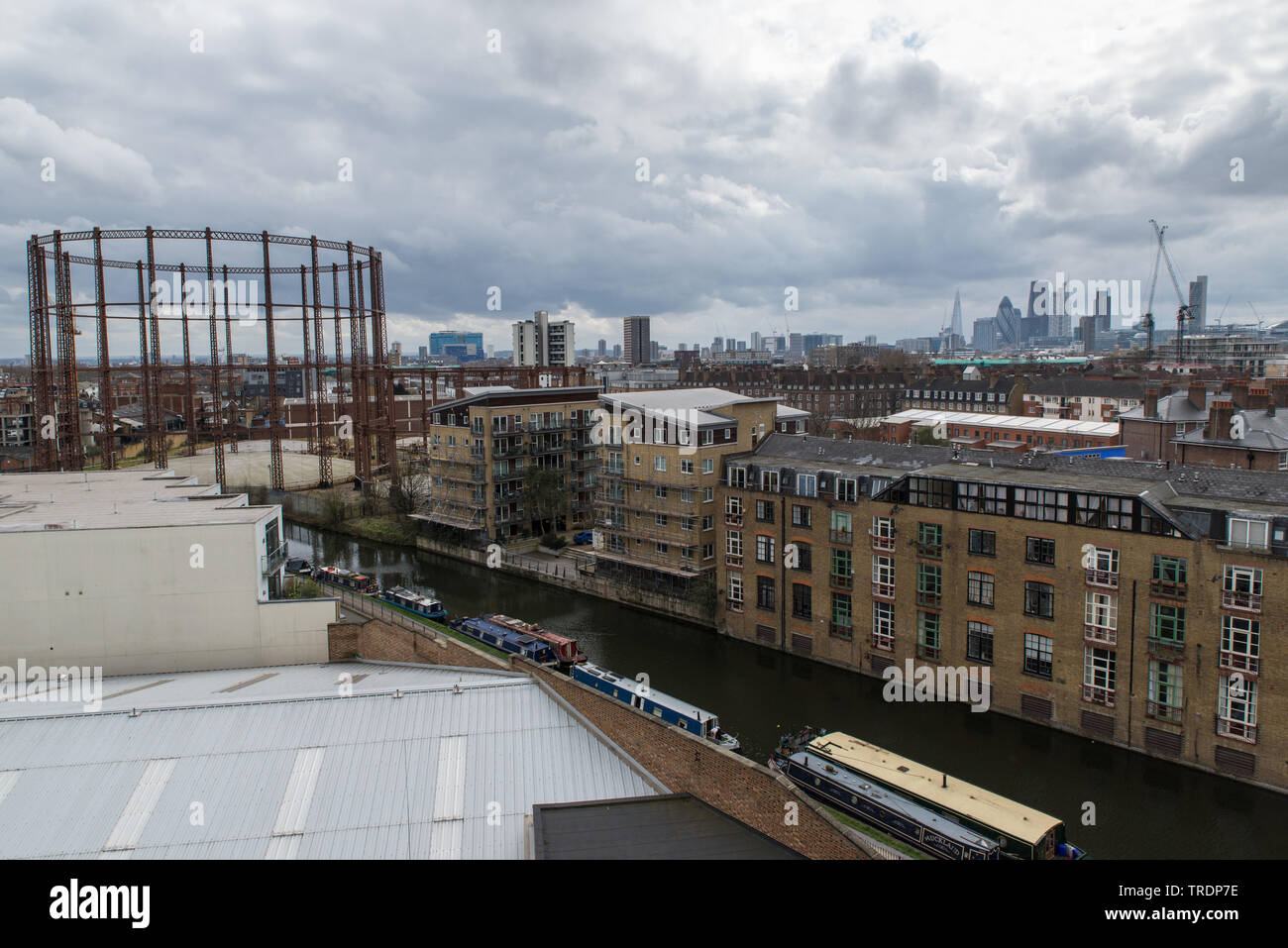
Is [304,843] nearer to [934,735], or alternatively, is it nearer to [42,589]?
[42,589]

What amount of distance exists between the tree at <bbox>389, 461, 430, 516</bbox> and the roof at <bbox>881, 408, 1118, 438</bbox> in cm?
3615

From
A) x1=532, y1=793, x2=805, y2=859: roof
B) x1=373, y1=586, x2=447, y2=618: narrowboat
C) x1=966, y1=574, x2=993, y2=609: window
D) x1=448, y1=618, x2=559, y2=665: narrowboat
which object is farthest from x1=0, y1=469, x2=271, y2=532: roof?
x1=966, y1=574, x2=993, y2=609: window

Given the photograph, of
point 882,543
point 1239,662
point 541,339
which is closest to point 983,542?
point 882,543

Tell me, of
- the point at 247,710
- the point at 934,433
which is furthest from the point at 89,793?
the point at 934,433

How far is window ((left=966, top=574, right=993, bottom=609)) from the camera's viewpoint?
24.3m

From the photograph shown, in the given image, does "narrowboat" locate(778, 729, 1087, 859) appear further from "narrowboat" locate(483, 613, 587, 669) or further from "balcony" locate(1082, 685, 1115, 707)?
"narrowboat" locate(483, 613, 587, 669)

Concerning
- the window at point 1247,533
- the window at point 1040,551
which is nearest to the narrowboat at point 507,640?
the window at point 1040,551

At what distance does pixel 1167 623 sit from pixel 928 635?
6574 millimetres

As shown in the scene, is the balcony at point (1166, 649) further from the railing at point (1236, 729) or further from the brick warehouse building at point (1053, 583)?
the railing at point (1236, 729)

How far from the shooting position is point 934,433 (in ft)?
204

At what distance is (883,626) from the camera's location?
88.8ft

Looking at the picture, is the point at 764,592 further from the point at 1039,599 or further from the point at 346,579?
the point at 346,579

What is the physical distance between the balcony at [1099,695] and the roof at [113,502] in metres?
20.7
